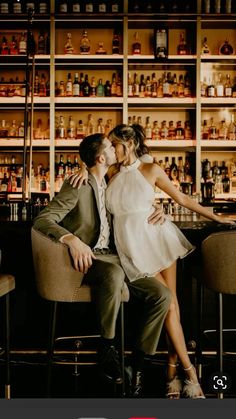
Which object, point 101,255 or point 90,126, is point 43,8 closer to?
point 90,126

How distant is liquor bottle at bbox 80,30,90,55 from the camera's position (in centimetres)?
516

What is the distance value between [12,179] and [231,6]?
2.61 m

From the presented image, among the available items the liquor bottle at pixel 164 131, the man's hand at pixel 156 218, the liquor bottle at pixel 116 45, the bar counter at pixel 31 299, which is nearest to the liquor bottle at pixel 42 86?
the liquor bottle at pixel 116 45

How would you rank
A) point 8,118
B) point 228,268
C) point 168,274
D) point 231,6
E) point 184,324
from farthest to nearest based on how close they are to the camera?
point 8,118 → point 231,6 → point 184,324 → point 168,274 → point 228,268

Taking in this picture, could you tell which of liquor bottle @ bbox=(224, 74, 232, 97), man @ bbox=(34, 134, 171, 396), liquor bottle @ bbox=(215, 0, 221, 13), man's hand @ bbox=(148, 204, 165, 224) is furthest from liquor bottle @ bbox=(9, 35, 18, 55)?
man's hand @ bbox=(148, 204, 165, 224)

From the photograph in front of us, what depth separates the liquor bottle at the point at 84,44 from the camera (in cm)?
516

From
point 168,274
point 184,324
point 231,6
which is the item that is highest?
point 231,6

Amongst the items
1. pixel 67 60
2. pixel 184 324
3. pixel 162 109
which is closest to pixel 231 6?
pixel 162 109

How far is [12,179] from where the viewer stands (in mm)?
5234

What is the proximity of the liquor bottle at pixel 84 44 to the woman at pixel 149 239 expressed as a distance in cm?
299

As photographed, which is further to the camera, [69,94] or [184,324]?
[69,94]

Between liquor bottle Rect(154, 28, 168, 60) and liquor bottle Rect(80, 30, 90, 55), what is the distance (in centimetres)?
64

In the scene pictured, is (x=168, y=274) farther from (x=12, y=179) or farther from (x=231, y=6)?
(x=231, y=6)

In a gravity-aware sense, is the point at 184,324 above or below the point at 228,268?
below
